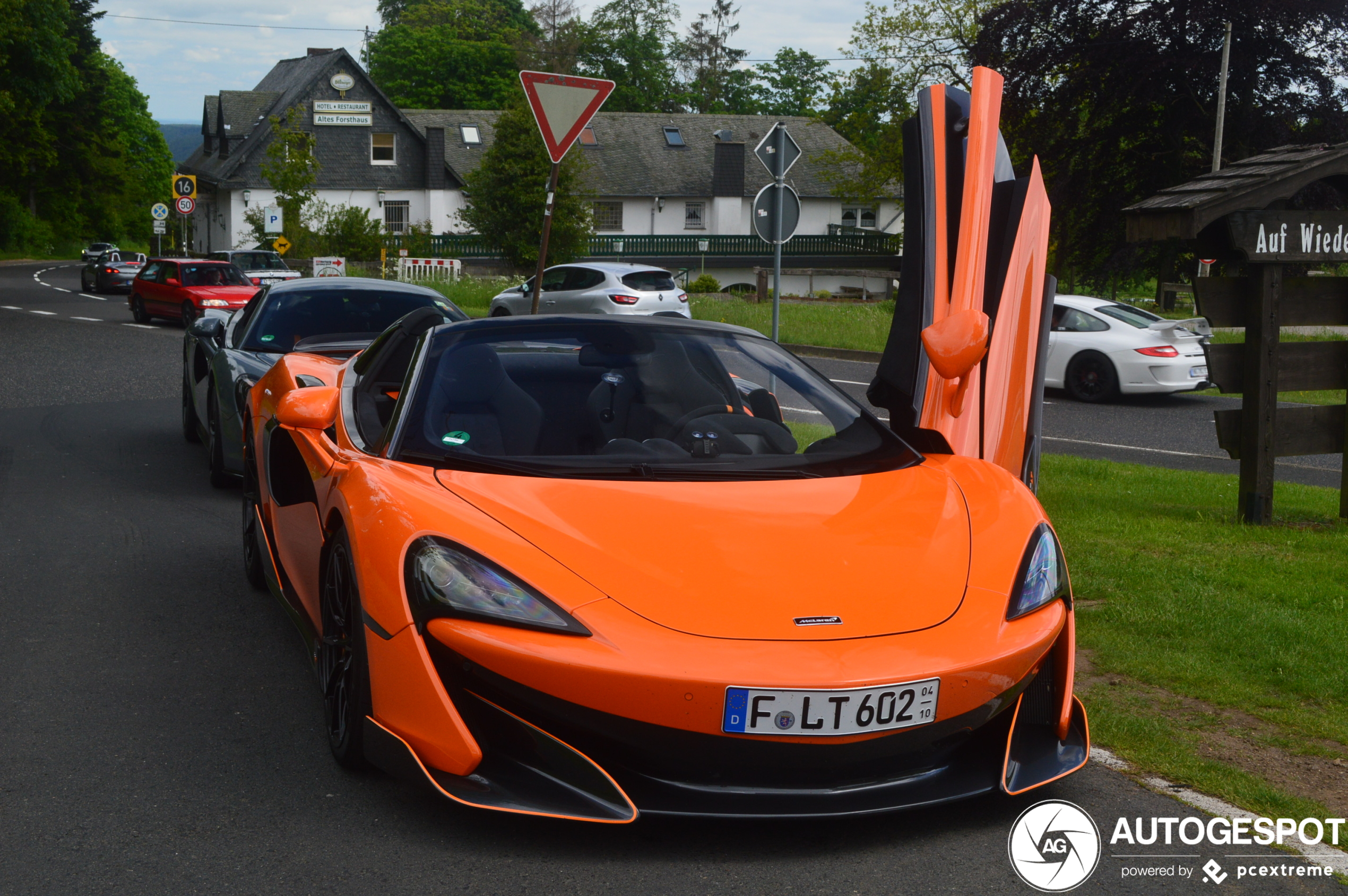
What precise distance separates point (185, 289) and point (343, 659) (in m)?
23.4

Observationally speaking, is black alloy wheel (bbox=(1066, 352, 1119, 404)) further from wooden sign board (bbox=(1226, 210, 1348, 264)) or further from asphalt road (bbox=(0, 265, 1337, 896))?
asphalt road (bbox=(0, 265, 1337, 896))

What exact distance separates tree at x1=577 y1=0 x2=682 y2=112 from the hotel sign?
29.0m

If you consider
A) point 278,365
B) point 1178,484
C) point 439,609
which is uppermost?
point 278,365

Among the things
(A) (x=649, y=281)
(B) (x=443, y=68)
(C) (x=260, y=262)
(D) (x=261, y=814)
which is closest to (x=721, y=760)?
(D) (x=261, y=814)

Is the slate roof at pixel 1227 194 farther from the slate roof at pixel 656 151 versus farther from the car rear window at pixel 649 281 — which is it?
the slate roof at pixel 656 151

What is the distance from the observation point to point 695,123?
213 feet

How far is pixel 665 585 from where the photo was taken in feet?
10.4

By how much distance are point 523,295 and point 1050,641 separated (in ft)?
74.0

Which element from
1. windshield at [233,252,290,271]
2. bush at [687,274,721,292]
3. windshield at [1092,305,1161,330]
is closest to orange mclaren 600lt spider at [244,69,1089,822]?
windshield at [1092,305,1161,330]

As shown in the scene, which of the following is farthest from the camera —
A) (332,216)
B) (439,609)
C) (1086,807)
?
(332,216)

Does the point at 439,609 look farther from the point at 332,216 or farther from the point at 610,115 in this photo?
the point at 610,115

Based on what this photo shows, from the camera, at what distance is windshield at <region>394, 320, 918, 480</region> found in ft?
12.8

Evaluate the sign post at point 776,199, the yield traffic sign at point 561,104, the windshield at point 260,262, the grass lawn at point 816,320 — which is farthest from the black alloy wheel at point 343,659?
the windshield at point 260,262

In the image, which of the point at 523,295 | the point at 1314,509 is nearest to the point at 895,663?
the point at 1314,509
